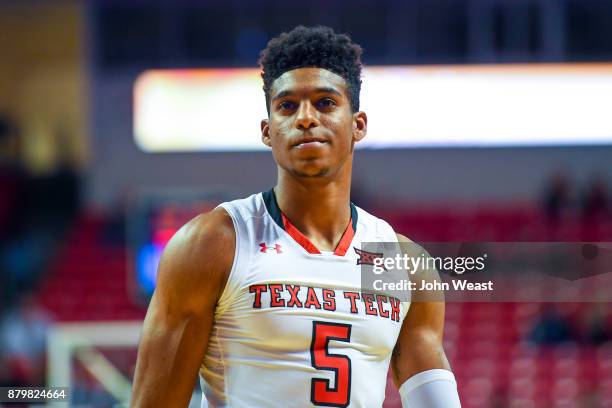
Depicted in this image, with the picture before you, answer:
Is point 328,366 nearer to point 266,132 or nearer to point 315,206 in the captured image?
point 315,206

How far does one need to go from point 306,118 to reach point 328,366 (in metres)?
0.76

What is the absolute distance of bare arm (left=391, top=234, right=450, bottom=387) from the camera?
3543mm

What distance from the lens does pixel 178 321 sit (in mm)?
3133

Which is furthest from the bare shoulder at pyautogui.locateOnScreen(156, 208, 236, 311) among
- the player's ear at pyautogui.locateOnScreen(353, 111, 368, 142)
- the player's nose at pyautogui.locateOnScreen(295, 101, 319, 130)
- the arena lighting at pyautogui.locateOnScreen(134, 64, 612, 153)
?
the arena lighting at pyautogui.locateOnScreen(134, 64, 612, 153)

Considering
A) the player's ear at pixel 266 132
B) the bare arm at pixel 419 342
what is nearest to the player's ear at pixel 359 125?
the player's ear at pixel 266 132

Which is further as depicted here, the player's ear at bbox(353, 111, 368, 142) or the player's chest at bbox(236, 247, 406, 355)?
the player's ear at bbox(353, 111, 368, 142)

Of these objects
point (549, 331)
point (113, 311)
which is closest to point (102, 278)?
point (113, 311)

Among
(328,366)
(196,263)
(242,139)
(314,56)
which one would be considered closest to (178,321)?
(196,263)

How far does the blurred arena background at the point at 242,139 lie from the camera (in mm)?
14117

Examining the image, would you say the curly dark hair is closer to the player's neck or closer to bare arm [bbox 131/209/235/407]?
the player's neck

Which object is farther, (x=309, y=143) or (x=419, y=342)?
(x=419, y=342)

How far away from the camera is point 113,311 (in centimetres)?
1342

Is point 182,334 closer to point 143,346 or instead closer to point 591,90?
point 143,346

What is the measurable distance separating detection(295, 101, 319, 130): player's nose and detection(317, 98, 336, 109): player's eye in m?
0.05
